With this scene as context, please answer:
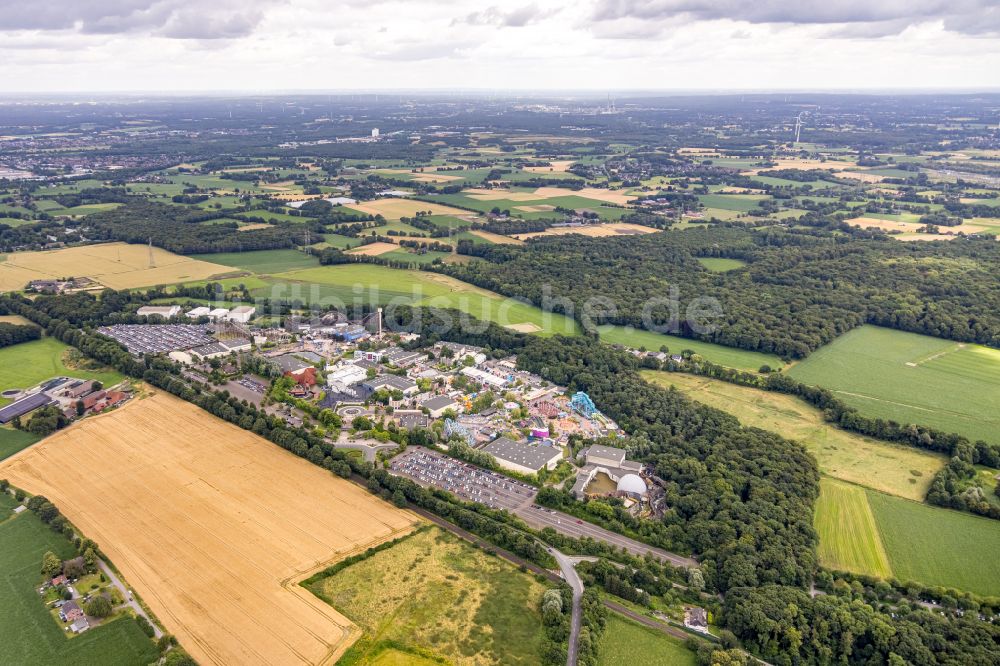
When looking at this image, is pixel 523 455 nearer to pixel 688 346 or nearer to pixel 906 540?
pixel 906 540

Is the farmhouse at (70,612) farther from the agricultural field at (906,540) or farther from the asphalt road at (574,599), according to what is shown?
the agricultural field at (906,540)

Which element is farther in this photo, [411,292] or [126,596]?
[411,292]

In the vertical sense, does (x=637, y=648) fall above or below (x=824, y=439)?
below

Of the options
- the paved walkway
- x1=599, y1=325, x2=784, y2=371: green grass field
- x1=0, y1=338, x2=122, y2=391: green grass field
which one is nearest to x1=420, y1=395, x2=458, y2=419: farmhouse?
x1=599, y1=325, x2=784, y2=371: green grass field

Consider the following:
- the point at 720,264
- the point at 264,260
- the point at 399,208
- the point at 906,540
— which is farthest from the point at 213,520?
the point at 399,208

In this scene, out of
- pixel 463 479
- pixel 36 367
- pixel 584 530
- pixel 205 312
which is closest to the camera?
pixel 584 530

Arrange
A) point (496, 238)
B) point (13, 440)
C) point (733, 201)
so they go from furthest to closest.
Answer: point (733, 201)
point (496, 238)
point (13, 440)

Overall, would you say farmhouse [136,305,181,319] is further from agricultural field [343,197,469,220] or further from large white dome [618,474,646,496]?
large white dome [618,474,646,496]
